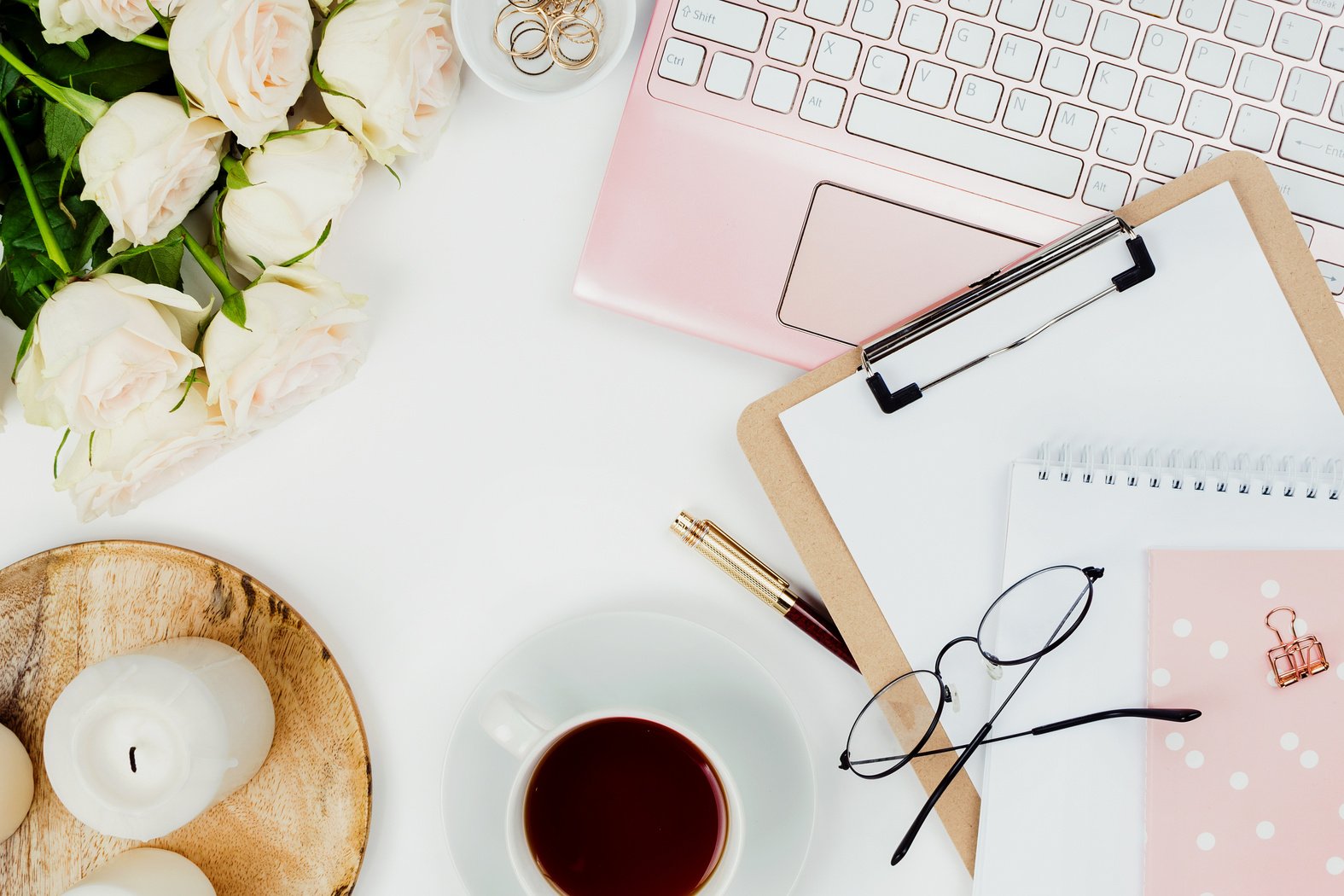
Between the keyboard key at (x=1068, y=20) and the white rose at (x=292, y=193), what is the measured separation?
472 mm

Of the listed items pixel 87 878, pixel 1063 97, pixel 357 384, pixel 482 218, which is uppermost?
pixel 1063 97

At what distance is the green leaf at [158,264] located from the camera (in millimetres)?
602

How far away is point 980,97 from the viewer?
62 centimetres

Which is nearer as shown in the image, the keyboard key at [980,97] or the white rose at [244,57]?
the white rose at [244,57]

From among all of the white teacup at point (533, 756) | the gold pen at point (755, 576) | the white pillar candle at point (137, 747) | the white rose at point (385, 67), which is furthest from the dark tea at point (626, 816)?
the white rose at point (385, 67)

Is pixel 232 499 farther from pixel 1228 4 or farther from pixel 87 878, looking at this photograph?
pixel 1228 4

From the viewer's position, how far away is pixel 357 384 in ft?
2.28

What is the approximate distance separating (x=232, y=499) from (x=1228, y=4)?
78 cm

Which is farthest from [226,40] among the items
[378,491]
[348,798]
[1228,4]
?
[1228,4]

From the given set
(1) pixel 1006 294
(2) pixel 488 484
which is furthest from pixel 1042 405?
(2) pixel 488 484

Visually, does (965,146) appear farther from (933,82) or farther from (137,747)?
(137,747)

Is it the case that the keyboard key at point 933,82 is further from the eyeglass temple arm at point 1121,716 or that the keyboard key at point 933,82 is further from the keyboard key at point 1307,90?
the eyeglass temple arm at point 1121,716

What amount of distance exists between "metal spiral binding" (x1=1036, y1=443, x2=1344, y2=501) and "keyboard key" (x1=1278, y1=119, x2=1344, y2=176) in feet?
0.65

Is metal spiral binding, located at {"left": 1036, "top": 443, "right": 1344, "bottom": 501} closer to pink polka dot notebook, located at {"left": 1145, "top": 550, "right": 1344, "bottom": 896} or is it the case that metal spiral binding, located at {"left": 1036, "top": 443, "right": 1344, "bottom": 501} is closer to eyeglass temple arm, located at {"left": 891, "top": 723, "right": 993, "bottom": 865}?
pink polka dot notebook, located at {"left": 1145, "top": 550, "right": 1344, "bottom": 896}
